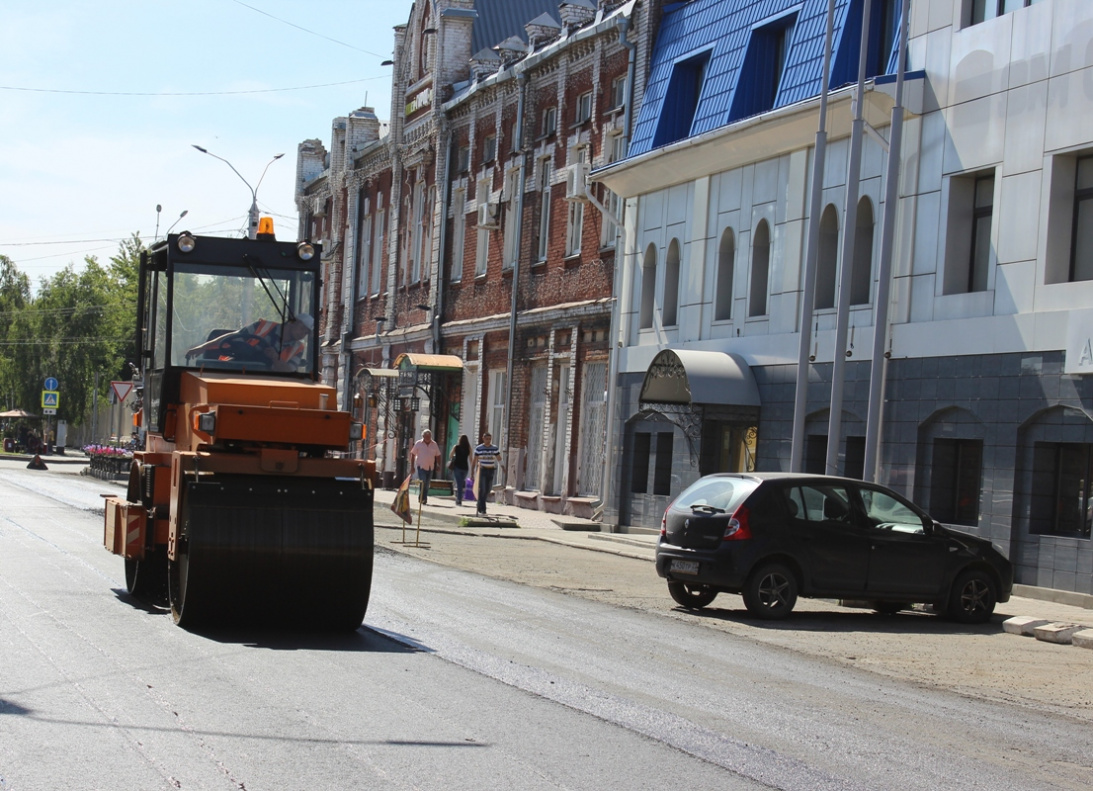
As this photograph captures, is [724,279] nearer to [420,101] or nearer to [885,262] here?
[885,262]

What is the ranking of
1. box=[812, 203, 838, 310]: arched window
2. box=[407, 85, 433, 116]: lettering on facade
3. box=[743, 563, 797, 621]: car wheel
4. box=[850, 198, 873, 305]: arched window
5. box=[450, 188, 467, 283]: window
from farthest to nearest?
box=[407, 85, 433, 116]: lettering on facade → box=[450, 188, 467, 283]: window → box=[812, 203, 838, 310]: arched window → box=[850, 198, 873, 305]: arched window → box=[743, 563, 797, 621]: car wheel

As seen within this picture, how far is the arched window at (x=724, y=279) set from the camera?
28.7 metres

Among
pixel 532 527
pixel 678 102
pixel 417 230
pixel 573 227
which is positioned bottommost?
pixel 532 527

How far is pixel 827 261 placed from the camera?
2577cm

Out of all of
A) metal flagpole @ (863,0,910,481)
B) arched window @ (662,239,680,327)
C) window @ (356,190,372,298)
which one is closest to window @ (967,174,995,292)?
metal flagpole @ (863,0,910,481)

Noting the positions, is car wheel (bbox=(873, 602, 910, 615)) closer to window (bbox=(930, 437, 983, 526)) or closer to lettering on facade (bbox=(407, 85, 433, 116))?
window (bbox=(930, 437, 983, 526))

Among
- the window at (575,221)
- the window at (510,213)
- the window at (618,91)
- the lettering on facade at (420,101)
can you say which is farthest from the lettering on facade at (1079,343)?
the lettering on facade at (420,101)

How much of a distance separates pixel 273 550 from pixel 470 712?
3.45 m

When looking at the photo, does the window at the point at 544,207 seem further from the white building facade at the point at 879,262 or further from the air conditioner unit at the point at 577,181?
the white building facade at the point at 879,262

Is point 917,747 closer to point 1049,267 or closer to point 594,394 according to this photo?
A: point 1049,267

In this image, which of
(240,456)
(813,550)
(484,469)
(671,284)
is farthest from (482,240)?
(240,456)

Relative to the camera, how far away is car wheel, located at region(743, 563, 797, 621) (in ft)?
52.9

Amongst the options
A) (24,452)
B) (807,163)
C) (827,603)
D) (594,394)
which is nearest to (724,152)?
(807,163)

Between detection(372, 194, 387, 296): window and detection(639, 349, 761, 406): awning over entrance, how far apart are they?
2364 centimetres
